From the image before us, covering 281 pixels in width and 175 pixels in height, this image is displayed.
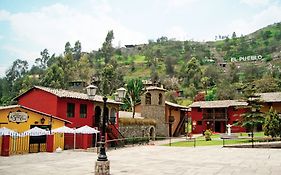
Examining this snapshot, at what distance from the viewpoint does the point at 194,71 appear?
94.5m

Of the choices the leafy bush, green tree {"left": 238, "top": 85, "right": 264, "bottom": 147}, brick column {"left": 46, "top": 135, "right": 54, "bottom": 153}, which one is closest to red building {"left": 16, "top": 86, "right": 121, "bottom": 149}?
the leafy bush

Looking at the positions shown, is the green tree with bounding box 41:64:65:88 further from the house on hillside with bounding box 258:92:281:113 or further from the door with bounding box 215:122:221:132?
the house on hillside with bounding box 258:92:281:113

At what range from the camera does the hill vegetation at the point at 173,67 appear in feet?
252

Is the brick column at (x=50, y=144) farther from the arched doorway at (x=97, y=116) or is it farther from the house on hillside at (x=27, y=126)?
the arched doorway at (x=97, y=116)

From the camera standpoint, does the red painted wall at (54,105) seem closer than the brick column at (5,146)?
No

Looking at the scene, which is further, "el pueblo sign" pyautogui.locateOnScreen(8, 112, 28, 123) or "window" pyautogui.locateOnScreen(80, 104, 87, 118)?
"window" pyautogui.locateOnScreen(80, 104, 87, 118)

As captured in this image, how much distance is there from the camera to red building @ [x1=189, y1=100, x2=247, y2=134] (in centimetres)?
5347

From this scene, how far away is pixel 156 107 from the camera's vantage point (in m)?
47.5

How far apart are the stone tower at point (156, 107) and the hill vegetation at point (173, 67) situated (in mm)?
8567

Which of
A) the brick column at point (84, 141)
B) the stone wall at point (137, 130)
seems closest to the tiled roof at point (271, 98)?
the stone wall at point (137, 130)

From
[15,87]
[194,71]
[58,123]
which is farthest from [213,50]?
[58,123]

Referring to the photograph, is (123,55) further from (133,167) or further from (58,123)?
(133,167)

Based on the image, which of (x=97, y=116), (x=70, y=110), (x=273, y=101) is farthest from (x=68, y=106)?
(x=273, y=101)

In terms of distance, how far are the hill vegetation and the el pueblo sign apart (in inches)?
1116
